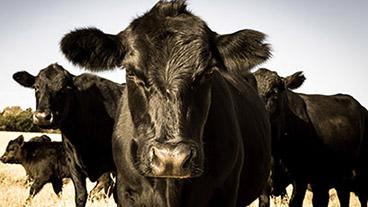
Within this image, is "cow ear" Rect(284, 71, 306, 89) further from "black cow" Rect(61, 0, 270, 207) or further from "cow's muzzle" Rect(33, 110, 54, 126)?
"black cow" Rect(61, 0, 270, 207)

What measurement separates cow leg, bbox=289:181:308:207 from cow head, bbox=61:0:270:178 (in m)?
5.27

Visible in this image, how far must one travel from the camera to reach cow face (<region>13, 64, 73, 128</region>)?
822cm

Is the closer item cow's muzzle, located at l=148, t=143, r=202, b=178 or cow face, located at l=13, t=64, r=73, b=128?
cow's muzzle, located at l=148, t=143, r=202, b=178

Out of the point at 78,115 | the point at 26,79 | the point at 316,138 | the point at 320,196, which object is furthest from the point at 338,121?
the point at 26,79

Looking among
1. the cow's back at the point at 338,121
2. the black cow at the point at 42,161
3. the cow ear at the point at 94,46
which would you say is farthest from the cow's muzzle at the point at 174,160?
the black cow at the point at 42,161

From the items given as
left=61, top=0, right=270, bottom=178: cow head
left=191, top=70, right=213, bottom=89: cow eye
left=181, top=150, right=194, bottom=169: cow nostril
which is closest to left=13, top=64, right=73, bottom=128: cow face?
left=61, top=0, right=270, bottom=178: cow head

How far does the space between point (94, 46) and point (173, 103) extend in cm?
103

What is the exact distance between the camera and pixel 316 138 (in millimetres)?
9758

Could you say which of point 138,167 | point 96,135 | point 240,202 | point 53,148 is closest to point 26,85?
point 96,135

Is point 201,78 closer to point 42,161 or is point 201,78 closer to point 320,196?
point 320,196

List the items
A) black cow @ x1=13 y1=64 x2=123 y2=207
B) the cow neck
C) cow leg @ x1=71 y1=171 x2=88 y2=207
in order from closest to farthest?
1. cow leg @ x1=71 y1=171 x2=88 y2=207
2. black cow @ x1=13 y1=64 x2=123 y2=207
3. the cow neck

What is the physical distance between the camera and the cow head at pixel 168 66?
309 centimetres

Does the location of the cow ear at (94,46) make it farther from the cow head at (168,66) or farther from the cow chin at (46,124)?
the cow chin at (46,124)

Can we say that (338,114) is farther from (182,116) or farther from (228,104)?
(182,116)
